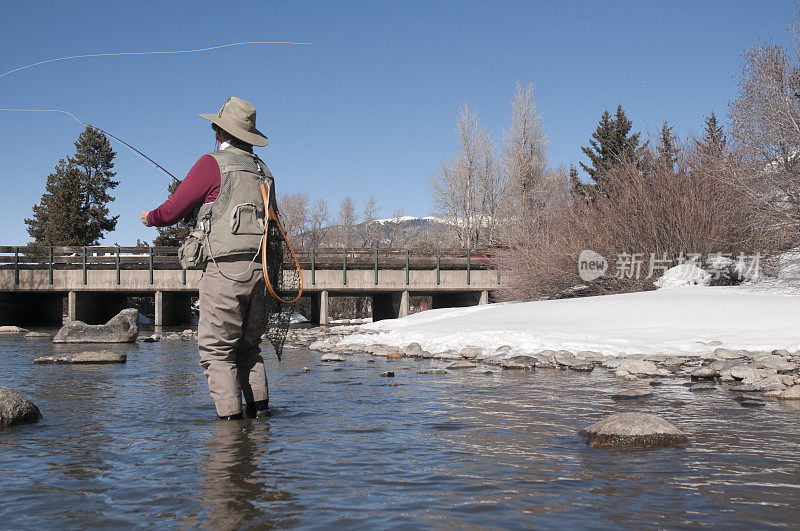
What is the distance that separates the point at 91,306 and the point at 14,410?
1158 inches

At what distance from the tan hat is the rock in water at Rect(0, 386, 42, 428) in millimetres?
2560

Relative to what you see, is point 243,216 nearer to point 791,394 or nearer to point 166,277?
point 791,394

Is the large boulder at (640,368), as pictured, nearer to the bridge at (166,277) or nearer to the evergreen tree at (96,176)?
the bridge at (166,277)

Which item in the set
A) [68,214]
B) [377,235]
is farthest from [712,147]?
[377,235]

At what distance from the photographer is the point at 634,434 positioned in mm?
4422

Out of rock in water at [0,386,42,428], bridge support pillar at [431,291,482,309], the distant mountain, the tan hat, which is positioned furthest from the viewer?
the distant mountain

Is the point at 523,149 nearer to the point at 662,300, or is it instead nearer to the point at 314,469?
the point at 662,300

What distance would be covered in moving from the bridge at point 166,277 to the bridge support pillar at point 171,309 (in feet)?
0.18

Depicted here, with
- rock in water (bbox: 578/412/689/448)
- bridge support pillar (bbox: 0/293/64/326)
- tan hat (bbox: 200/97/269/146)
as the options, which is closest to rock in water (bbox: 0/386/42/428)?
tan hat (bbox: 200/97/269/146)

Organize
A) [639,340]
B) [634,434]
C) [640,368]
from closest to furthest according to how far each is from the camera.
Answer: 1. [634,434]
2. [640,368]
3. [639,340]

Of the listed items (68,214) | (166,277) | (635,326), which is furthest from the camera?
(68,214)

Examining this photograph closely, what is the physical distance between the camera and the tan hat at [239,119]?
5492 millimetres

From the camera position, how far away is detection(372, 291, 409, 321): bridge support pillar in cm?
3189

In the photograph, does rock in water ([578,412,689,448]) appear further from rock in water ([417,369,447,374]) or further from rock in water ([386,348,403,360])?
rock in water ([386,348,403,360])
